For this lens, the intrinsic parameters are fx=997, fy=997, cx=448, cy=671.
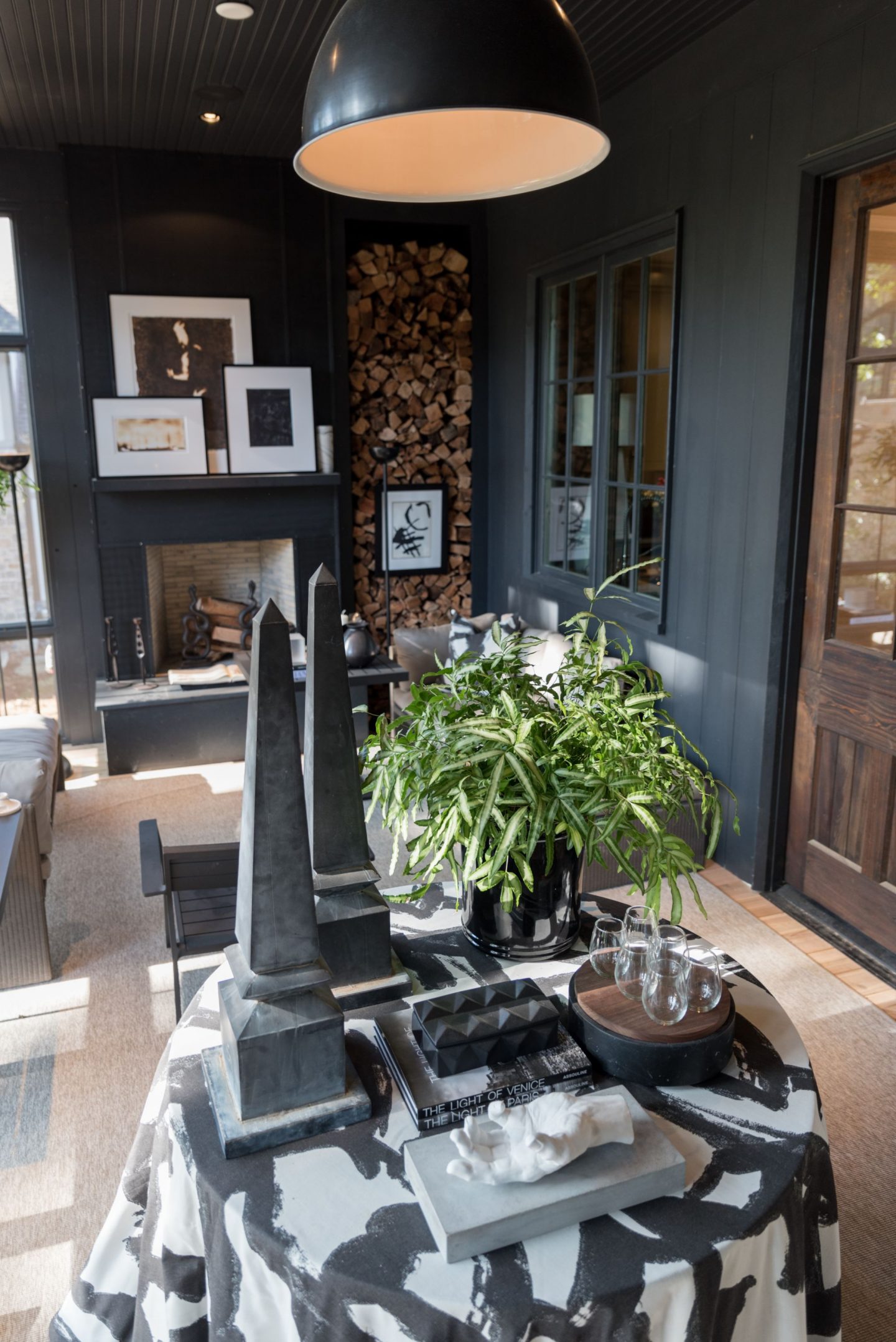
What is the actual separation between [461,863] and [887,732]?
1874 millimetres

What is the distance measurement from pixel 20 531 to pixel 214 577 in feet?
3.66

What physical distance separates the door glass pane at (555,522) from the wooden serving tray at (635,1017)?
3.62m

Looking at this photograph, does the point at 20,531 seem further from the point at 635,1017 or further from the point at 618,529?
the point at 635,1017

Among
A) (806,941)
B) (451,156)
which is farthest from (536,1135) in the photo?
(806,941)

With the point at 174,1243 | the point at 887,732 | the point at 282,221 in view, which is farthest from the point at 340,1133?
the point at 282,221

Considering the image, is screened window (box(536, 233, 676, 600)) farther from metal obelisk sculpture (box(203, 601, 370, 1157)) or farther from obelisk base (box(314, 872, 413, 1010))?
metal obelisk sculpture (box(203, 601, 370, 1157))

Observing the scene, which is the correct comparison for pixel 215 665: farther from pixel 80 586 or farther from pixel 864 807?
pixel 864 807

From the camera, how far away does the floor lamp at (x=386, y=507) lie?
5.15m

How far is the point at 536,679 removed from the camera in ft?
5.85

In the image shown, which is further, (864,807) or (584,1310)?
(864,807)

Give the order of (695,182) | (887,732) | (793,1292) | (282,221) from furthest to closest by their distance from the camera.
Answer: (282,221), (695,182), (887,732), (793,1292)

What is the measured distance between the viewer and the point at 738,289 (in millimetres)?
3469

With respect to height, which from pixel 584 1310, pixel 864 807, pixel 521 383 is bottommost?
pixel 864 807

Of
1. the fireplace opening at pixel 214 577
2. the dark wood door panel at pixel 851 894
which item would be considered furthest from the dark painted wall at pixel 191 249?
the dark wood door panel at pixel 851 894
